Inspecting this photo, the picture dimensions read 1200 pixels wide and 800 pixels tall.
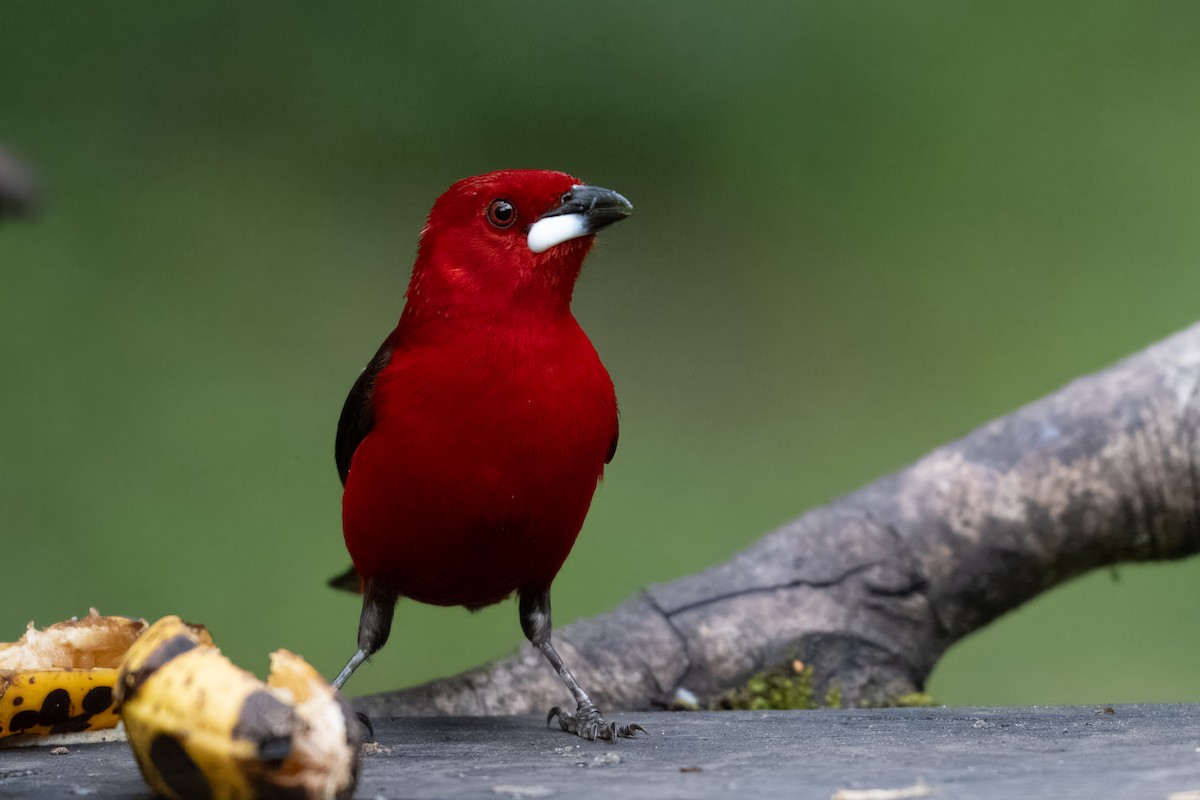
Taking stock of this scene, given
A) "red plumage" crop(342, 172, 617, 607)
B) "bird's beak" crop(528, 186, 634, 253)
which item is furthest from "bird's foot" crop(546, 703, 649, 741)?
"bird's beak" crop(528, 186, 634, 253)

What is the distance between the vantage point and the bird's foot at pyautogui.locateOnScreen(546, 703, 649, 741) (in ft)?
9.13

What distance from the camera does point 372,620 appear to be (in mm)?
3146

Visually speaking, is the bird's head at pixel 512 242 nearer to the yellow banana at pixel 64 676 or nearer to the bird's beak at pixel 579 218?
the bird's beak at pixel 579 218

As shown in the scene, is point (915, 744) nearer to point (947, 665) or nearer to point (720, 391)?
point (947, 665)

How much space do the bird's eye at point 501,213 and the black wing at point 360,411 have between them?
0.34 m

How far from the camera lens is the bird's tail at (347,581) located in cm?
371

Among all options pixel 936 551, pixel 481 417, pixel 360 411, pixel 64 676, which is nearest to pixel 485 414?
pixel 481 417

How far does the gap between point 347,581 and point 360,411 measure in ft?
2.82

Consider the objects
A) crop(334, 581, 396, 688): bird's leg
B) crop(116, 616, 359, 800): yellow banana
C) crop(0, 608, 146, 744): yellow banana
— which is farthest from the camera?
crop(334, 581, 396, 688): bird's leg

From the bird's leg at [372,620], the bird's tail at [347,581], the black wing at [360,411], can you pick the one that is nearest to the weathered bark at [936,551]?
the bird's tail at [347,581]

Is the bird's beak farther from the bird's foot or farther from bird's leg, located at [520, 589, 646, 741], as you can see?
the bird's foot

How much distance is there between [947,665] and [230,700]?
4968 mm

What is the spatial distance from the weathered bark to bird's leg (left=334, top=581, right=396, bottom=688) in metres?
0.50

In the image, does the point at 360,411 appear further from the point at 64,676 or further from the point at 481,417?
the point at 64,676
